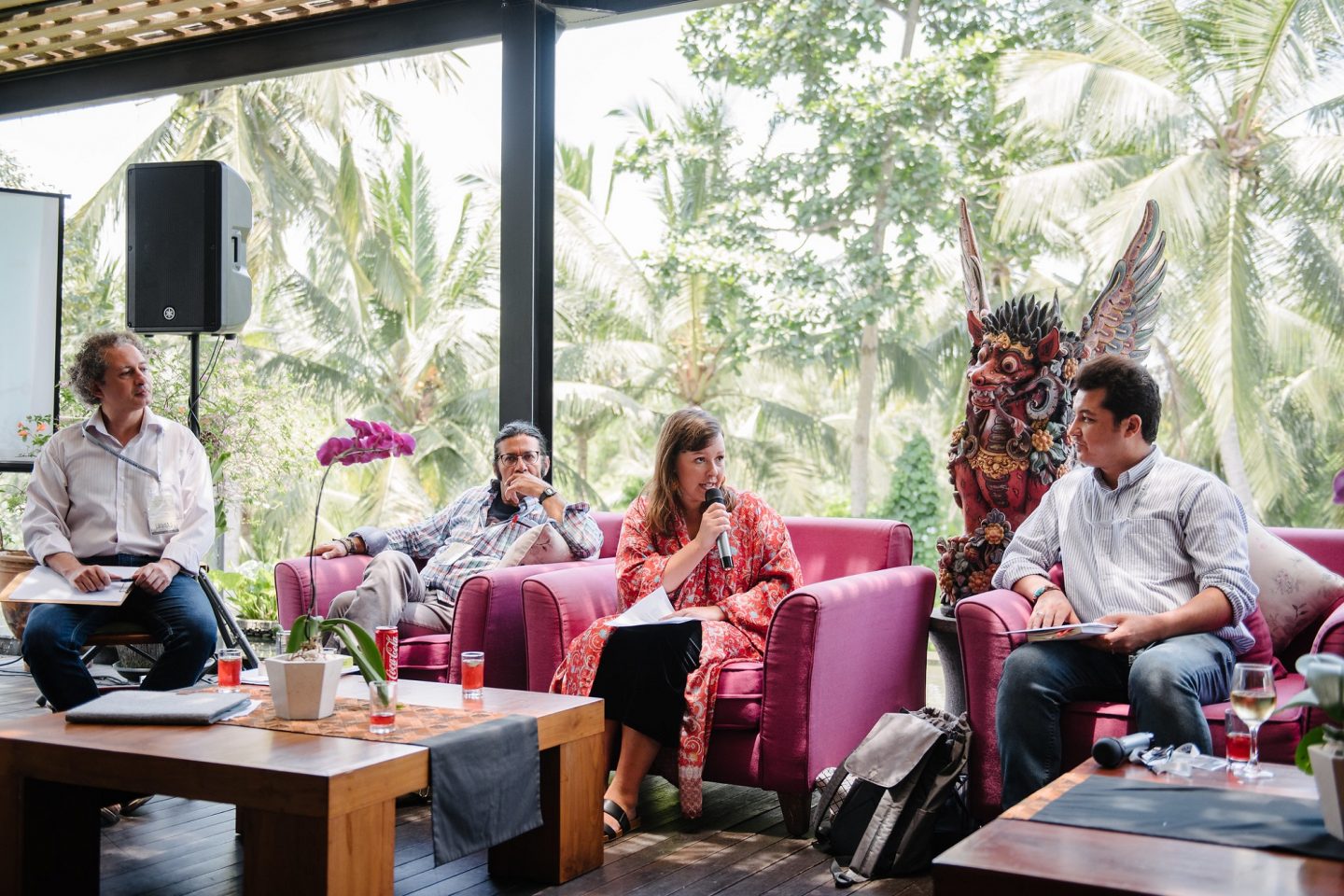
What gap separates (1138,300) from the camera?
10.9 feet

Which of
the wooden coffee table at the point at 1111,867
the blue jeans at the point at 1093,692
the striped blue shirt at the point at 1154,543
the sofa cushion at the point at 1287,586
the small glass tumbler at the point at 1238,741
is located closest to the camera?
the wooden coffee table at the point at 1111,867

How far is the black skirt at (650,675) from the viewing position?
2.99 meters

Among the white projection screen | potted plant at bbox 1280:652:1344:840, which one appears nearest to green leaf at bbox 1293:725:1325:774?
potted plant at bbox 1280:652:1344:840

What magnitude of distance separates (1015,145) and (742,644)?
9.42 metres

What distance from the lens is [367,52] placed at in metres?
4.71

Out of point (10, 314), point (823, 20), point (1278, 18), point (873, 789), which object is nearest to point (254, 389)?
point (10, 314)

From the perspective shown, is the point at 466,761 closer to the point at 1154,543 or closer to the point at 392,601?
the point at 392,601

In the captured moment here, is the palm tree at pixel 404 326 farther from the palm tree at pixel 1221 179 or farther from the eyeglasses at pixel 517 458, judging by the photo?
the eyeglasses at pixel 517 458

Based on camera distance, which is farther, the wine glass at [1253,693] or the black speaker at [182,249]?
the black speaker at [182,249]

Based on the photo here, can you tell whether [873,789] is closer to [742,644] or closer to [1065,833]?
[742,644]

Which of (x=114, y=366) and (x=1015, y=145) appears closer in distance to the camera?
(x=114, y=366)

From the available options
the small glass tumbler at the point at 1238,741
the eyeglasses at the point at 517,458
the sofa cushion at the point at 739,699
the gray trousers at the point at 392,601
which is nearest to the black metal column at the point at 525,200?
the eyeglasses at the point at 517,458

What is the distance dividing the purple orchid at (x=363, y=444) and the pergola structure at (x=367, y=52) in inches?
59.3

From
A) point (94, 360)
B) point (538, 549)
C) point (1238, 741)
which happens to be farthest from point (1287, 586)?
point (94, 360)
